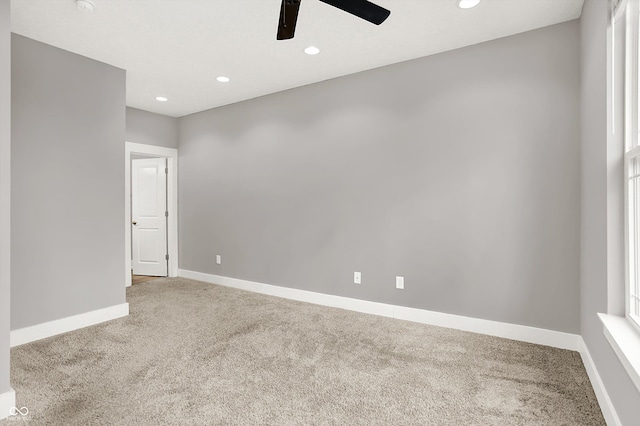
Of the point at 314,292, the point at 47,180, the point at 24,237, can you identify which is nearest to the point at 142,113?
the point at 47,180

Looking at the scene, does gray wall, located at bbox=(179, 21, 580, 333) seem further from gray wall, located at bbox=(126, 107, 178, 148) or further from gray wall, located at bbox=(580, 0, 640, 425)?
gray wall, located at bbox=(126, 107, 178, 148)

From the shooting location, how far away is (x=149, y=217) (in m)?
5.60

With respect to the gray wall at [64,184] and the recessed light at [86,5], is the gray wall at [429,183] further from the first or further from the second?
the recessed light at [86,5]

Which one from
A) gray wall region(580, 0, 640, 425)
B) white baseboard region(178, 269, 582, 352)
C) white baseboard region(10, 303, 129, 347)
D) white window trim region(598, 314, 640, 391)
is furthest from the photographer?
white baseboard region(10, 303, 129, 347)

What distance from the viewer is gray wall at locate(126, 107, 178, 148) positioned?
16.1 ft

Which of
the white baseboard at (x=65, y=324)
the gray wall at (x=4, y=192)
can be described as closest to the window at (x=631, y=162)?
the gray wall at (x=4, y=192)

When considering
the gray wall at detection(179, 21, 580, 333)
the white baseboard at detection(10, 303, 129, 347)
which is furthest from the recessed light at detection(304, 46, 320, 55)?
the white baseboard at detection(10, 303, 129, 347)

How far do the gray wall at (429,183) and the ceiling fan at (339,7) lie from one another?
1.61 m

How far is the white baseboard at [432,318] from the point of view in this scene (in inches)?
108

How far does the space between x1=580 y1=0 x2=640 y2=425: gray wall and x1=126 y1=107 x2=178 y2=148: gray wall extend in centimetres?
512

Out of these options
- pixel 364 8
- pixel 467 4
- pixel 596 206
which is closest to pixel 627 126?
pixel 596 206

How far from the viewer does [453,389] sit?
2.12 meters

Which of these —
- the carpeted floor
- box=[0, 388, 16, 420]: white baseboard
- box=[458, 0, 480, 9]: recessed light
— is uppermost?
box=[458, 0, 480, 9]: recessed light

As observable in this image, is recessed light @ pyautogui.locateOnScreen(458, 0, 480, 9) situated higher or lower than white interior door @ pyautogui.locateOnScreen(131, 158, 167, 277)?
higher
